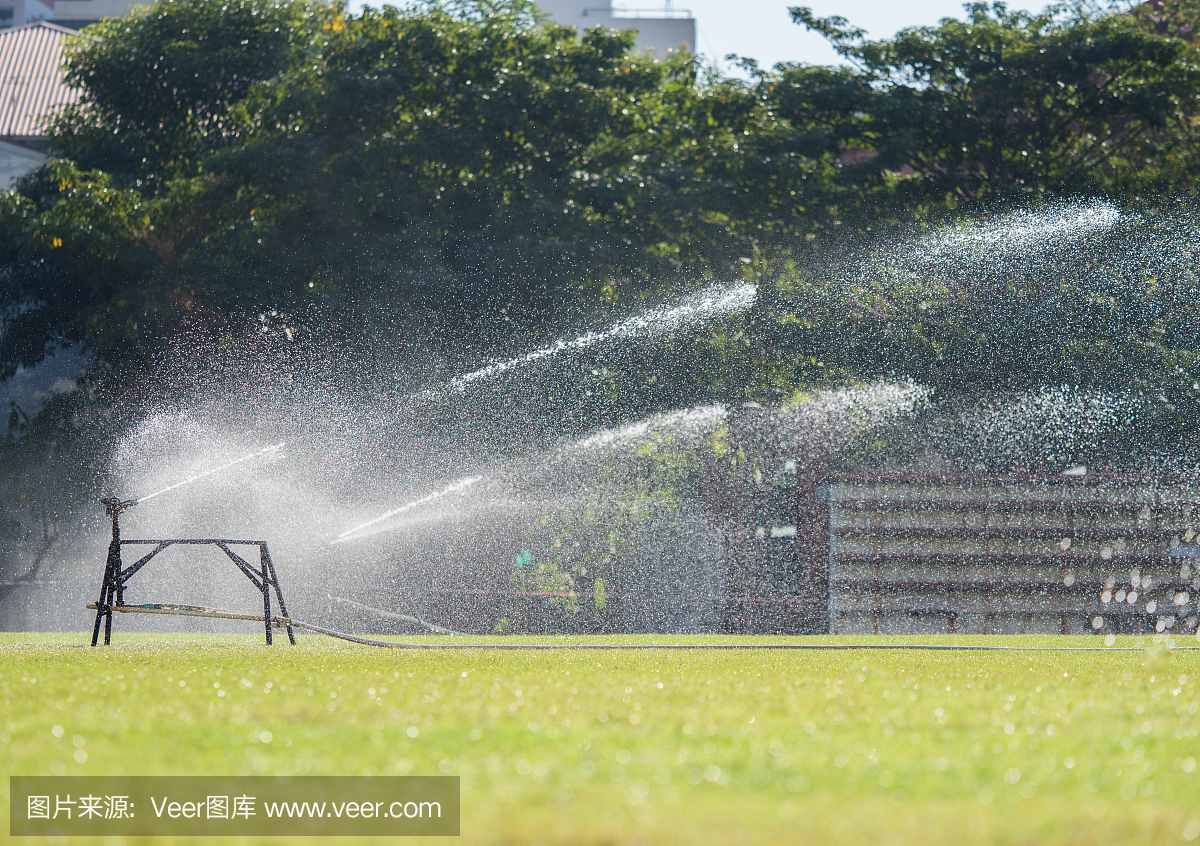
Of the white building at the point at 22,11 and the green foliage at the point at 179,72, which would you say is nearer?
the green foliage at the point at 179,72

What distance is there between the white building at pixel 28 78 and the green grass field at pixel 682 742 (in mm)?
35170

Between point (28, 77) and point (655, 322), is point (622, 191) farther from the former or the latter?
point (28, 77)

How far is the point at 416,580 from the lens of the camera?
23.6 meters

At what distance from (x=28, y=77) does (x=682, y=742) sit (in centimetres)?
4459

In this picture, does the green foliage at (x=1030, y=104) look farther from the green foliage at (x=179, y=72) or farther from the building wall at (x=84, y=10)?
the building wall at (x=84, y=10)

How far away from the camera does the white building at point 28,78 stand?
134 feet

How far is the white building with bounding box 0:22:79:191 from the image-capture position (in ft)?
134

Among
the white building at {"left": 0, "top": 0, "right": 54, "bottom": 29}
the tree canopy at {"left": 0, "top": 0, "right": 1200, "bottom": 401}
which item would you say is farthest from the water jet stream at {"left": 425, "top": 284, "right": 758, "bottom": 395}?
the white building at {"left": 0, "top": 0, "right": 54, "bottom": 29}

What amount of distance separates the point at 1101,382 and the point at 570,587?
10.6 meters

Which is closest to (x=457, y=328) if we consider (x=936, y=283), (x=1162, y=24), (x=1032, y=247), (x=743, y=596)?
(x=743, y=596)

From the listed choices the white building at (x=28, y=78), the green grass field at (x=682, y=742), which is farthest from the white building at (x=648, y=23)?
the green grass field at (x=682, y=742)

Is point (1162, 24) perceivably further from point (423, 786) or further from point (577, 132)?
point (423, 786)

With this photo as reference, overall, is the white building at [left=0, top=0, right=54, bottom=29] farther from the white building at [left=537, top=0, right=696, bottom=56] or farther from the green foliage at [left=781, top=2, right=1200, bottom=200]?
the green foliage at [left=781, top=2, right=1200, bottom=200]

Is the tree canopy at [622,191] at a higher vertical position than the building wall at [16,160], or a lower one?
lower
